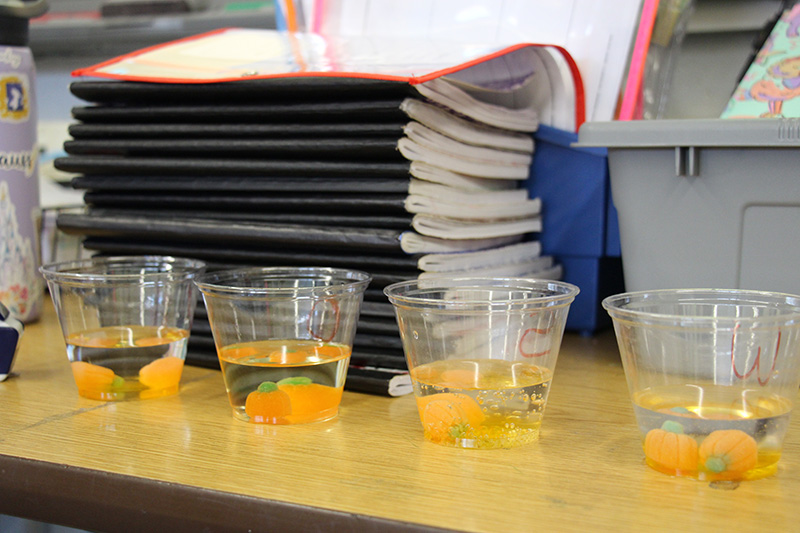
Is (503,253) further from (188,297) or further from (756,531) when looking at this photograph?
(756,531)

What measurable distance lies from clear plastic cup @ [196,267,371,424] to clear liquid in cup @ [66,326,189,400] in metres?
0.09

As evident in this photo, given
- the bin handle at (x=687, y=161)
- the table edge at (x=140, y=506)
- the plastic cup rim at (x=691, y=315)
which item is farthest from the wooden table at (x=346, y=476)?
the bin handle at (x=687, y=161)

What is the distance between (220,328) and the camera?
66 cm

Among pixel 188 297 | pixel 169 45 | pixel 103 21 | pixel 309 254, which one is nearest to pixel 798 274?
pixel 309 254

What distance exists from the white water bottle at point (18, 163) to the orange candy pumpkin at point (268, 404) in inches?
18.7

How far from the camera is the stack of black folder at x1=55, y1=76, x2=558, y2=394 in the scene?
735 mm

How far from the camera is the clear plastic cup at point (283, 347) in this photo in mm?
631

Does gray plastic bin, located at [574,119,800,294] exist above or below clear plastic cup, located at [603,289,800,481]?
above

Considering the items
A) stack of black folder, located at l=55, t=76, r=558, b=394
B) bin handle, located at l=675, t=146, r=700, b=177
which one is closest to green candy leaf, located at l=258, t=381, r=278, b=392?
stack of black folder, located at l=55, t=76, r=558, b=394

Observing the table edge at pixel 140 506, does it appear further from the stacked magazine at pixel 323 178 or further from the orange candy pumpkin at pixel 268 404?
the stacked magazine at pixel 323 178

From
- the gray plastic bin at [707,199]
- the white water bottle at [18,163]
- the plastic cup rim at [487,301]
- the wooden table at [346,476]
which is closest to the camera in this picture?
the wooden table at [346,476]

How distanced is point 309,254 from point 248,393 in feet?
0.59

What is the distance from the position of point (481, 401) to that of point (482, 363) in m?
0.03

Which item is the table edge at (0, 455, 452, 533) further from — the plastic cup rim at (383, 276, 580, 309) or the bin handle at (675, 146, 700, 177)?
the bin handle at (675, 146, 700, 177)
